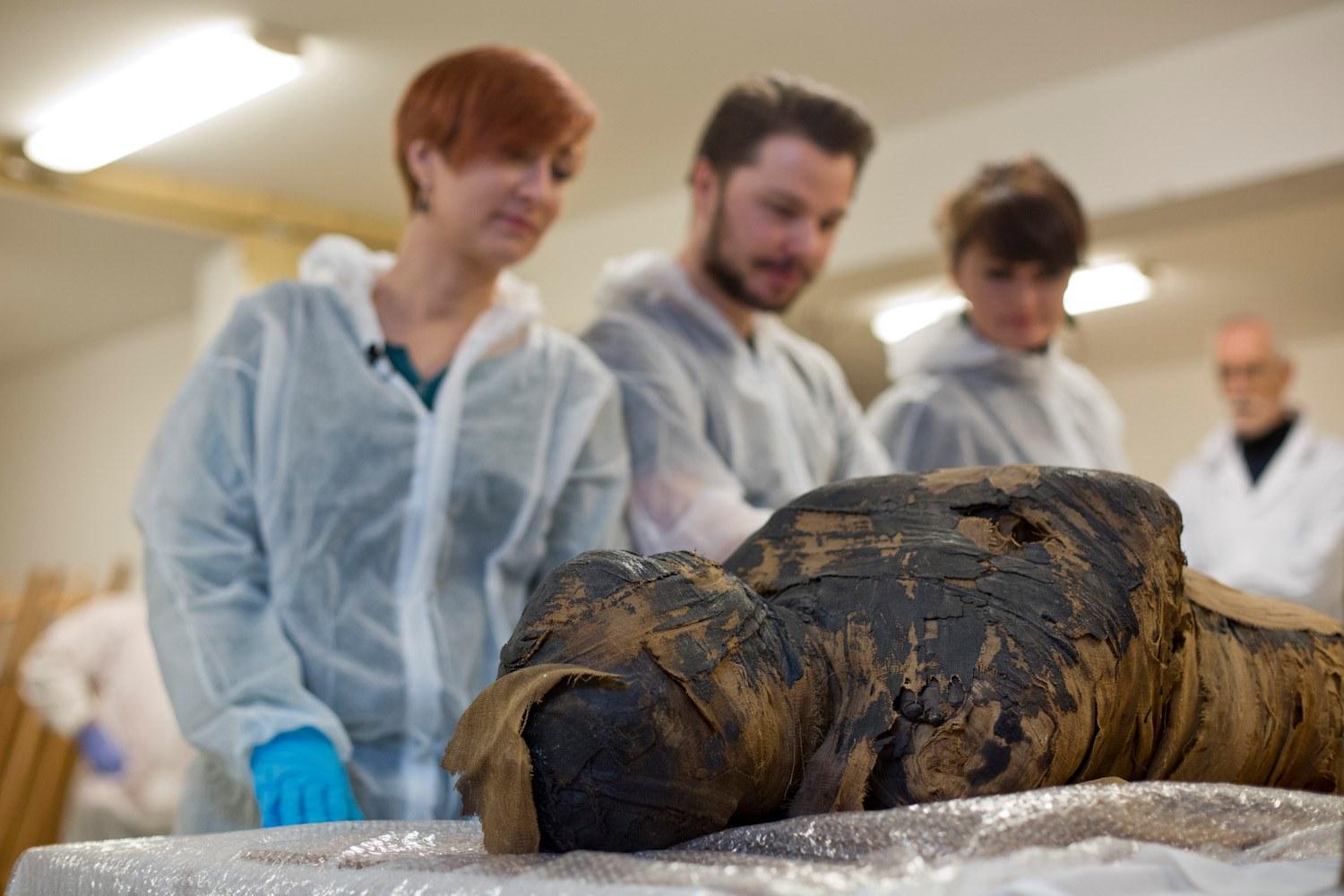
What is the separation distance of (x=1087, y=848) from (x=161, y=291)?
17.5ft

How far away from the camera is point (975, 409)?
1784 mm

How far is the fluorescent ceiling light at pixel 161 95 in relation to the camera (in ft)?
10.7

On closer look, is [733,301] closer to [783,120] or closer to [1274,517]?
[783,120]

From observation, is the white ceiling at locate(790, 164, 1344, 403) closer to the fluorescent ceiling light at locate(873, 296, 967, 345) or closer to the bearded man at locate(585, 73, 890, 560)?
the fluorescent ceiling light at locate(873, 296, 967, 345)

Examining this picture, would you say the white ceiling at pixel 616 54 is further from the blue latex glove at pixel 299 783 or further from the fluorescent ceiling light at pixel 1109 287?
the blue latex glove at pixel 299 783

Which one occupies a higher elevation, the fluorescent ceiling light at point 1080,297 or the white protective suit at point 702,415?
the fluorescent ceiling light at point 1080,297

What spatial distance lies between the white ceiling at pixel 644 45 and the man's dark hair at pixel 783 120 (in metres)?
1.59

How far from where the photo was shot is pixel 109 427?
6.07 m

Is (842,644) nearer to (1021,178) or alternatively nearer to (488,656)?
(488,656)

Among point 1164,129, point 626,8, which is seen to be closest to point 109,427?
point 626,8

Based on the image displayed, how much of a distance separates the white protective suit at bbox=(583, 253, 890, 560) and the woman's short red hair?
26 cm

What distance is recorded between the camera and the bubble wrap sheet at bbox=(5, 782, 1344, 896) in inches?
21.0

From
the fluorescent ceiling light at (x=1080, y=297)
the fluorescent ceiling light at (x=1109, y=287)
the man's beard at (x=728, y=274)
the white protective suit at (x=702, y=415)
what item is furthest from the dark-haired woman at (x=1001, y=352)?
the fluorescent ceiling light at (x=1109, y=287)

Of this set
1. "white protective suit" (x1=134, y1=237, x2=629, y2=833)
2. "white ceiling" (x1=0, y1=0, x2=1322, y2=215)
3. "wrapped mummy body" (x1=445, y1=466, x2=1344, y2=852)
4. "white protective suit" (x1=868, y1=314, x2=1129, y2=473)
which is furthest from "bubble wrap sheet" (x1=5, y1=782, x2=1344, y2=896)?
"white ceiling" (x1=0, y1=0, x2=1322, y2=215)
